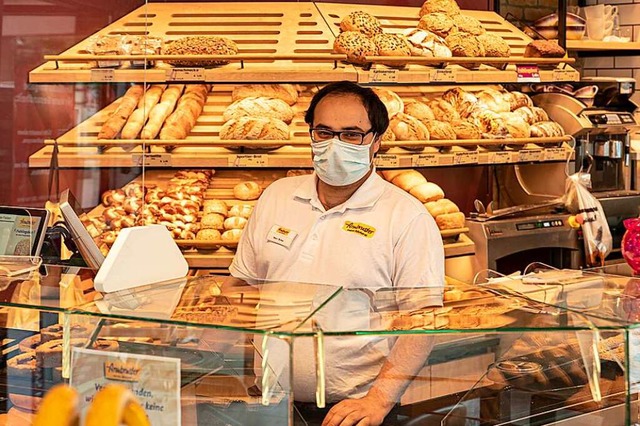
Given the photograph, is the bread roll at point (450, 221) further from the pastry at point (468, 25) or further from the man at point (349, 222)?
the man at point (349, 222)

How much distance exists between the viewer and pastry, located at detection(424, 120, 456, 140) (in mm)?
4445

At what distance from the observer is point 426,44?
4457 millimetres

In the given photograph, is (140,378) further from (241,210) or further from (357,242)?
(241,210)

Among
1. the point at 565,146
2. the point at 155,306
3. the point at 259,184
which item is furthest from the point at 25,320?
the point at 565,146

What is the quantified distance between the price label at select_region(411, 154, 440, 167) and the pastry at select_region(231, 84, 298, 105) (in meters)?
0.64

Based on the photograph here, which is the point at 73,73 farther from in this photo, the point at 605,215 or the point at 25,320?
the point at 605,215

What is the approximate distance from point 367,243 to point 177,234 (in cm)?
163

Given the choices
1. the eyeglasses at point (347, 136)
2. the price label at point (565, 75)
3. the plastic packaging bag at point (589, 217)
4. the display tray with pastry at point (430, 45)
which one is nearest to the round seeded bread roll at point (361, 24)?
the display tray with pastry at point (430, 45)

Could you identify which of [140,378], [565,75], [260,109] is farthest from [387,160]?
[140,378]

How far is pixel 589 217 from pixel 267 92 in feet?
5.73

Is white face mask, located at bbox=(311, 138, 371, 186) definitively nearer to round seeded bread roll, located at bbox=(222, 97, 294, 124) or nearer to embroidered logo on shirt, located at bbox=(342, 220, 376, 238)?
embroidered logo on shirt, located at bbox=(342, 220, 376, 238)

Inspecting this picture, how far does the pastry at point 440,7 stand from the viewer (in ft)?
15.8

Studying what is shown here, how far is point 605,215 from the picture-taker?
5020mm

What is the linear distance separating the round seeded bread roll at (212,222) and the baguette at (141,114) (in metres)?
0.47
